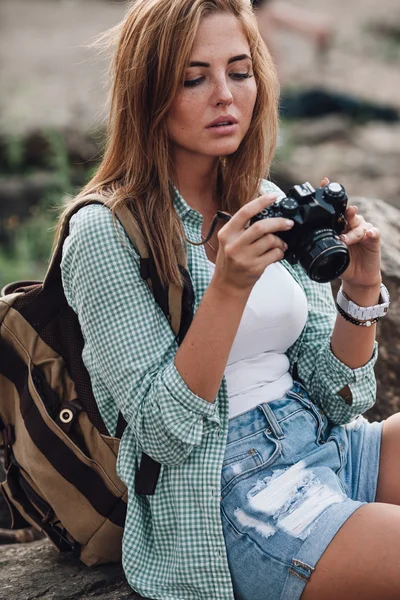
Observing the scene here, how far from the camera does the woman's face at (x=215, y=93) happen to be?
2178 millimetres

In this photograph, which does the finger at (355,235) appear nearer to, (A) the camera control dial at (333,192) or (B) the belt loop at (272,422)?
(A) the camera control dial at (333,192)

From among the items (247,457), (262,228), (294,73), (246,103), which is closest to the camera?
(262,228)

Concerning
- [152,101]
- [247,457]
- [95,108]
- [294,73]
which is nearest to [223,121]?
[152,101]

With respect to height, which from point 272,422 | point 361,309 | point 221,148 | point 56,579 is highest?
point 221,148

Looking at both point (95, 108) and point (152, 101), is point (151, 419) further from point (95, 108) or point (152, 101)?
Answer: point (95, 108)

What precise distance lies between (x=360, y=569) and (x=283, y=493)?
0.26 m

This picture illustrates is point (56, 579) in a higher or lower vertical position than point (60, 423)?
lower

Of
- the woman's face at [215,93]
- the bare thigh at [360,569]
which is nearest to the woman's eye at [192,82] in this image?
the woman's face at [215,93]

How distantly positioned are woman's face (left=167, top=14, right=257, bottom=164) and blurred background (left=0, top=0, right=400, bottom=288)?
1.68 metres

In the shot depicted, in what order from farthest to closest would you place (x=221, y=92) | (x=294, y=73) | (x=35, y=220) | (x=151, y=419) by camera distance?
(x=294, y=73)
(x=35, y=220)
(x=221, y=92)
(x=151, y=419)

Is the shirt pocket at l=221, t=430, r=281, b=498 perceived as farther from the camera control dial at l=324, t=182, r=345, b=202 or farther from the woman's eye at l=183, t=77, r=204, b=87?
the woman's eye at l=183, t=77, r=204, b=87

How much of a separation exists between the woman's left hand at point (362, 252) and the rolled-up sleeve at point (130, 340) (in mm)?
527

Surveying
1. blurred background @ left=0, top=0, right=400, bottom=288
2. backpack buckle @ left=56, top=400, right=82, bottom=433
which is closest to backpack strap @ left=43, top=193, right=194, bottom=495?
backpack buckle @ left=56, top=400, right=82, bottom=433

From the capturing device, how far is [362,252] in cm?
219
